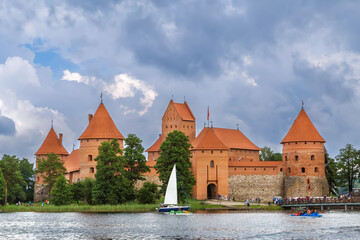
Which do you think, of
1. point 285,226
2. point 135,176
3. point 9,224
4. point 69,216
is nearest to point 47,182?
point 135,176

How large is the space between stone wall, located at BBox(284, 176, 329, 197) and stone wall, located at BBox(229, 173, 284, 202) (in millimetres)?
1004

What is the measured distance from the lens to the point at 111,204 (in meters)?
59.5

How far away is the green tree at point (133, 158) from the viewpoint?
6419 centimetres

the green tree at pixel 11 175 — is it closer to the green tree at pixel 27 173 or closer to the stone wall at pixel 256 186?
the green tree at pixel 27 173

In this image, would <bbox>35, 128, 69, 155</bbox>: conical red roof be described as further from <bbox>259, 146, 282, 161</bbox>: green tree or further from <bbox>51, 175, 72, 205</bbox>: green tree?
<bbox>259, 146, 282, 161</bbox>: green tree

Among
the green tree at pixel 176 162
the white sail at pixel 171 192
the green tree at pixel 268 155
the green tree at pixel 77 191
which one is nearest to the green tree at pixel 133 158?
the green tree at pixel 176 162

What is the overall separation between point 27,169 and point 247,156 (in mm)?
30856

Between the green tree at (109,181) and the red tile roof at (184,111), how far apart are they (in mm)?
23879

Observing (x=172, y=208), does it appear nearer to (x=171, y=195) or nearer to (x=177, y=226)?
(x=171, y=195)

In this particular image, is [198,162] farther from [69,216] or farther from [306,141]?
[69,216]

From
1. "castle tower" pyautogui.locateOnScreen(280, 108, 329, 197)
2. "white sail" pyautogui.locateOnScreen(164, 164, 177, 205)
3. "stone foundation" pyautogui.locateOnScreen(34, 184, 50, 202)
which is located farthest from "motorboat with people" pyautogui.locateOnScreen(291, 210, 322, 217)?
"stone foundation" pyautogui.locateOnScreen(34, 184, 50, 202)

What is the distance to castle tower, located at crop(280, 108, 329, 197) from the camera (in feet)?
243

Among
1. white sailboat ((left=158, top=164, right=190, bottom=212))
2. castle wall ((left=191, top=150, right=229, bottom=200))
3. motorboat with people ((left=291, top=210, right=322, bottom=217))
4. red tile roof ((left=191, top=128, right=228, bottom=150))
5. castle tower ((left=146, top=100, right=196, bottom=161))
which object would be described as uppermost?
castle tower ((left=146, top=100, right=196, bottom=161))

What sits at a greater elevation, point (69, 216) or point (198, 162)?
point (198, 162)
